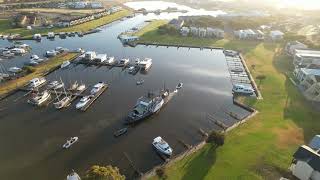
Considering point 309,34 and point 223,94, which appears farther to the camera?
point 309,34

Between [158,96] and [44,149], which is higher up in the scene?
[158,96]

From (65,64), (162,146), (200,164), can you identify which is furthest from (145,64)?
(200,164)

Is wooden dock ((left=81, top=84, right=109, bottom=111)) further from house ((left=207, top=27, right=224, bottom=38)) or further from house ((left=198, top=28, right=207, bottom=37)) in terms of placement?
house ((left=207, top=27, right=224, bottom=38))

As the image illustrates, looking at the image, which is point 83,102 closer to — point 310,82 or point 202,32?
point 310,82

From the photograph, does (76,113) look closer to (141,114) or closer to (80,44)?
(141,114)

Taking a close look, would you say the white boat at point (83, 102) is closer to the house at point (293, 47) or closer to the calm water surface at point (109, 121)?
the calm water surface at point (109, 121)

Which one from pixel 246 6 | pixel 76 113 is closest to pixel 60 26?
pixel 76 113
